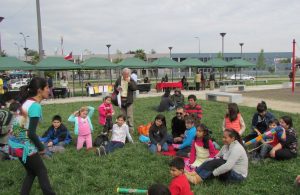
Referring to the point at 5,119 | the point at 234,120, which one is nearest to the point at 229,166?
the point at 234,120

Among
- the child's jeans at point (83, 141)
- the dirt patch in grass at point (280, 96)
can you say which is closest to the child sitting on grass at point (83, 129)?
the child's jeans at point (83, 141)

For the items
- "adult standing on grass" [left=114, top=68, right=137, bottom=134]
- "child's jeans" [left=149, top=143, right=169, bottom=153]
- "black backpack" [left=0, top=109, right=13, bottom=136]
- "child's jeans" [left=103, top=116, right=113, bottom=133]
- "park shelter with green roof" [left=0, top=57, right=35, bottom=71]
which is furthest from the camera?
"park shelter with green roof" [left=0, top=57, right=35, bottom=71]

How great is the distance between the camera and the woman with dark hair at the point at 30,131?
11.6ft

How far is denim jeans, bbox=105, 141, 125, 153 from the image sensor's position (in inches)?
275

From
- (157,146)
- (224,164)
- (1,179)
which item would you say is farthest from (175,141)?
(1,179)

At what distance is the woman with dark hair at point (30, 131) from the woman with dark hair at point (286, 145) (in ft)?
14.0

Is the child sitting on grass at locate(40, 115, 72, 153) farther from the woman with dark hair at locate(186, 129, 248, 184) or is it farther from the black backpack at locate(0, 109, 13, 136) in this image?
the woman with dark hair at locate(186, 129, 248, 184)

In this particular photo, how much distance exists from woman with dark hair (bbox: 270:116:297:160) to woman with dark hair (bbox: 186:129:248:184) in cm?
133

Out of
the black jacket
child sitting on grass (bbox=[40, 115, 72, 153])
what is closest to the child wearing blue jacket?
the black jacket

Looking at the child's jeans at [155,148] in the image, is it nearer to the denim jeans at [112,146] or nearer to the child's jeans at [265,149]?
the denim jeans at [112,146]

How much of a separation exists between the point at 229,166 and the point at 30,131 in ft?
9.55

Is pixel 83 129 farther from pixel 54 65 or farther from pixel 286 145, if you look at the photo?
pixel 54 65

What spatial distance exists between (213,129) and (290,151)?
124 inches

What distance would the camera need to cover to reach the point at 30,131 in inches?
139
